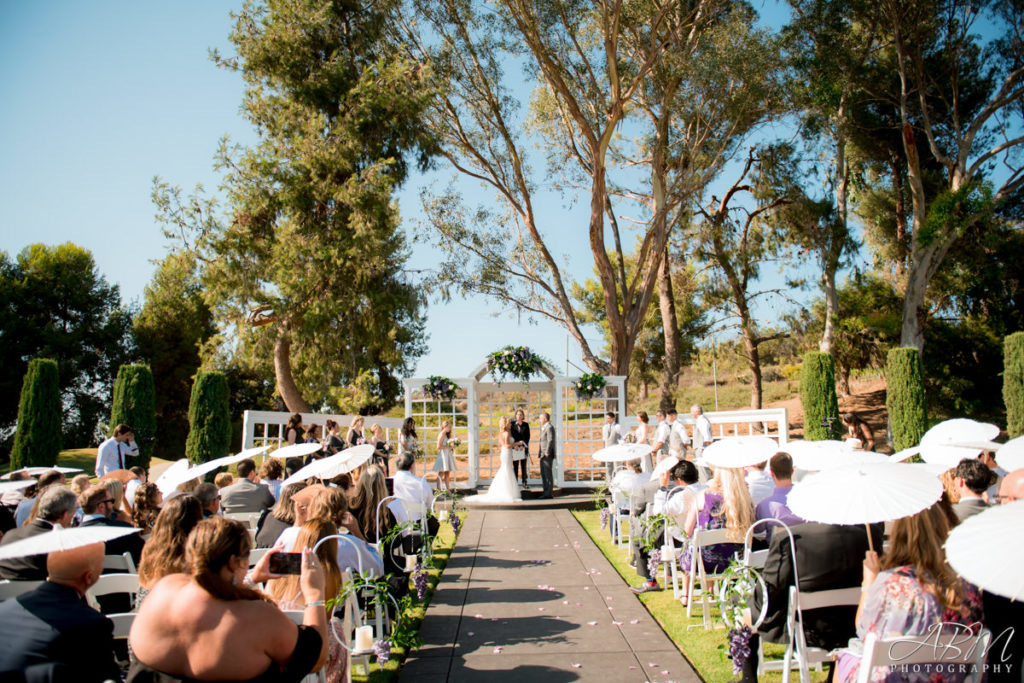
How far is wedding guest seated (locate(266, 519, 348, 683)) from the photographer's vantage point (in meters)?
3.15

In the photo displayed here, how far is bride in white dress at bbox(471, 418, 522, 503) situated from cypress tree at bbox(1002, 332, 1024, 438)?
32.7ft

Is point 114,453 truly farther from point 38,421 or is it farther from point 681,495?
point 38,421

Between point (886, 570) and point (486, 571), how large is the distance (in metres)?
4.88

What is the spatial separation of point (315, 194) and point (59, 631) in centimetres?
1784

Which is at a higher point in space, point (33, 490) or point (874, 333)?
point (874, 333)

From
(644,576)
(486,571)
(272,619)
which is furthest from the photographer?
(486,571)

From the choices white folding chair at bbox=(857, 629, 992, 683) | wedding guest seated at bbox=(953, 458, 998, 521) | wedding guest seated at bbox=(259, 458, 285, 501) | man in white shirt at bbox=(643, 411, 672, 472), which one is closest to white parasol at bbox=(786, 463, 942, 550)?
white folding chair at bbox=(857, 629, 992, 683)

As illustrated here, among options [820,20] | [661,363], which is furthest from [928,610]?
[661,363]

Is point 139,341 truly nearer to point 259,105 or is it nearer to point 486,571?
point 259,105

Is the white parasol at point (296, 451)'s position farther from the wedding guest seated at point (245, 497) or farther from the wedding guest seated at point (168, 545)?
the wedding guest seated at point (168, 545)

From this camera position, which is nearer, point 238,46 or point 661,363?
point 238,46

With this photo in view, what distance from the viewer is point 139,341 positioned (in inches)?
1094

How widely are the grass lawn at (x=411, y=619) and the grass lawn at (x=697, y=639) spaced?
1.84 m

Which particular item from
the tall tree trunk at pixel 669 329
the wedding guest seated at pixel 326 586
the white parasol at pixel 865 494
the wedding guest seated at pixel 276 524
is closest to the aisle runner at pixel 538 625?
the wedding guest seated at pixel 326 586
